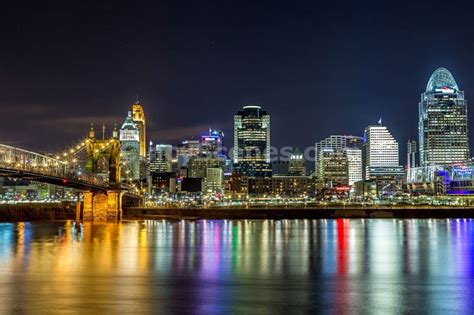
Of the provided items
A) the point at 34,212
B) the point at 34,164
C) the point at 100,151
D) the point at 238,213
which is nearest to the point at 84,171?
the point at 100,151

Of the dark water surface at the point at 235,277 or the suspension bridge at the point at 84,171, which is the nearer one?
the dark water surface at the point at 235,277

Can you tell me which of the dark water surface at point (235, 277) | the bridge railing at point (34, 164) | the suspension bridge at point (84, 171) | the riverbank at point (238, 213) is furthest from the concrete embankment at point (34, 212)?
the dark water surface at point (235, 277)

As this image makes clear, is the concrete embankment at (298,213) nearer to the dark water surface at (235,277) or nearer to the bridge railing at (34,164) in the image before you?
the bridge railing at (34,164)

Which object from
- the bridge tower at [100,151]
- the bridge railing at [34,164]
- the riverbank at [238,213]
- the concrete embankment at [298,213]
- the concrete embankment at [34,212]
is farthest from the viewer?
the concrete embankment at [298,213]

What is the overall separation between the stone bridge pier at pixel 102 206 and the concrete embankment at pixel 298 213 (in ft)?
48.5

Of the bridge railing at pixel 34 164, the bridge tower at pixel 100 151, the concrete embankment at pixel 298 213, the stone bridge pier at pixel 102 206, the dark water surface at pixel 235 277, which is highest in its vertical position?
the bridge tower at pixel 100 151

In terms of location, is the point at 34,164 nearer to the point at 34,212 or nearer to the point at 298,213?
the point at 34,212

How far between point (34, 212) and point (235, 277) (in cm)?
9011

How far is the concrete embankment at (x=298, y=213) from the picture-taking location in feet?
385

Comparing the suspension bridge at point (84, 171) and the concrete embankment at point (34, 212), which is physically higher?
the suspension bridge at point (84, 171)

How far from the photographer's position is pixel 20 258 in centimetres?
4022

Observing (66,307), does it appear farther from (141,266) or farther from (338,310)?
(141,266)

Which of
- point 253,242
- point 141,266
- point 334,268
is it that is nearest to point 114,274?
point 141,266

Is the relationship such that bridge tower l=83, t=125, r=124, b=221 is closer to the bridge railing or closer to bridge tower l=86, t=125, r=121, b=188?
bridge tower l=86, t=125, r=121, b=188
